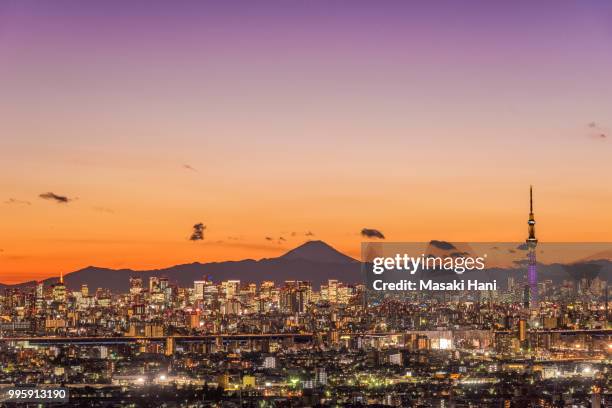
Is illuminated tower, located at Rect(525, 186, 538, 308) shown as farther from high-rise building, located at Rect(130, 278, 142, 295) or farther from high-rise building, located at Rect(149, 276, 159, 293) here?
high-rise building, located at Rect(130, 278, 142, 295)

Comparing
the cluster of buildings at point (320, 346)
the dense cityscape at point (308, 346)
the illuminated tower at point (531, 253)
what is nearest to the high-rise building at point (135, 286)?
the dense cityscape at point (308, 346)

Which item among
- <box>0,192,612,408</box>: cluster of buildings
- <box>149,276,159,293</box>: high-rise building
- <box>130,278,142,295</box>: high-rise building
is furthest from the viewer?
<box>130,278,142,295</box>: high-rise building

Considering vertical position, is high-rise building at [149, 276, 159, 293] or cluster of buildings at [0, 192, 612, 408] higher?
high-rise building at [149, 276, 159, 293]

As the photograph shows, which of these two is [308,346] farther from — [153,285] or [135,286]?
[135,286]

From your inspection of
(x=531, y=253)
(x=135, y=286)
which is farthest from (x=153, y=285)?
(x=531, y=253)

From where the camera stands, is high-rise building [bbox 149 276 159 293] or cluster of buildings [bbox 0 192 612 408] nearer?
cluster of buildings [bbox 0 192 612 408]

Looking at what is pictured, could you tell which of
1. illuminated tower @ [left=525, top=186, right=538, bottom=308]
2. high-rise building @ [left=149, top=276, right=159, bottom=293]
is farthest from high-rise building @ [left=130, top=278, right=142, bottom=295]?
illuminated tower @ [left=525, top=186, right=538, bottom=308]

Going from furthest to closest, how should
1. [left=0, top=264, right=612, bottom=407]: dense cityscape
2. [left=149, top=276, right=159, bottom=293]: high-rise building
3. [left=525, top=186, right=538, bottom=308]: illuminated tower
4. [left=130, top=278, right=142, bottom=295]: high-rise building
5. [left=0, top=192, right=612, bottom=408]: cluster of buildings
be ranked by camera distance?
[left=130, top=278, right=142, bottom=295]: high-rise building → [left=149, top=276, right=159, bottom=293]: high-rise building → [left=525, top=186, right=538, bottom=308]: illuminated tower → [left=0, top=264, right=612, bottom=407]: dense cityscape → [left=0, top=192, right=612, bottom=408]: cluster of buildings

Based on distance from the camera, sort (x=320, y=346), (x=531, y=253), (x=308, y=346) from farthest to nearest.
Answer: (x=308, y=346) < (x=320, y=346) < (x=531, y=253)

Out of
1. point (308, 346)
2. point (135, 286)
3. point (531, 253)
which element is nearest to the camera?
point (531, 253)

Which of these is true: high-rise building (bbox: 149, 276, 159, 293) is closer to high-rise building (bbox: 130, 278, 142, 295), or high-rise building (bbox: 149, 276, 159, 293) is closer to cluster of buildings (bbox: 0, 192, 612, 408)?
cluster of buildings (bbox: 0, 192, 612, 408)

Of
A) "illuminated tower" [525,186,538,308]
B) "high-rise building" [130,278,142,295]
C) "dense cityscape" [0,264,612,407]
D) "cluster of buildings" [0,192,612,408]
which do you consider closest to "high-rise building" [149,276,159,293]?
"dense cityscape" [0,264,612,407]
